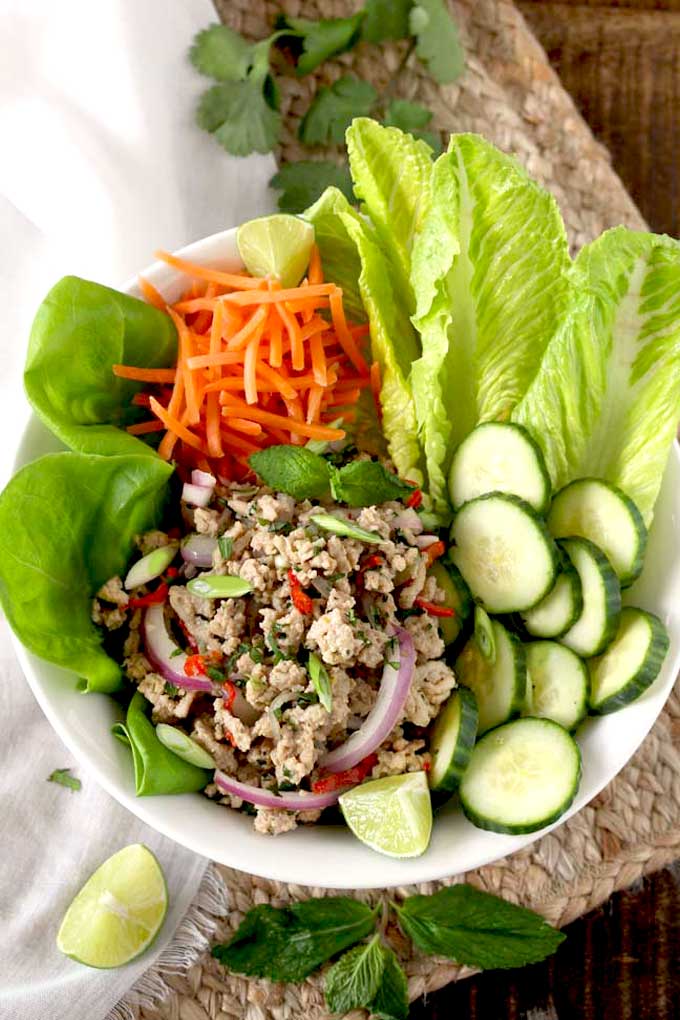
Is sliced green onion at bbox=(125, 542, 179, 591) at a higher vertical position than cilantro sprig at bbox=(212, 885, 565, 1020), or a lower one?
higher

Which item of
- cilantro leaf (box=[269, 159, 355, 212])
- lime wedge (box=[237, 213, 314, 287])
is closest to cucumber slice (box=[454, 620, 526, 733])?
lime wedge (box=[237, 213, 314, 287])

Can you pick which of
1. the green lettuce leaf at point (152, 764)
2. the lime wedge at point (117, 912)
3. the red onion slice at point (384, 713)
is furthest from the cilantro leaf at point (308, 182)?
the lime wedge at point (117, 912)

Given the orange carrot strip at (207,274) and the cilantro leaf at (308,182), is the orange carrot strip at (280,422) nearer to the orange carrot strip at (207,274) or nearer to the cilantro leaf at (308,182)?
the orange carrot strip at (207,274)

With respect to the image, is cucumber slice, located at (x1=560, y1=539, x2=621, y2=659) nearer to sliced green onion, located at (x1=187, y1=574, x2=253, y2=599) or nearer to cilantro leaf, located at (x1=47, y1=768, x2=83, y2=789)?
sliced green onion, located at (x1=187, y1=574, x2=253, y2=599)

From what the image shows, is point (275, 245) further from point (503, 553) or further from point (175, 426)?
point (503, 553)

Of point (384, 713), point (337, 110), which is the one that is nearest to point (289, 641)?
point (384, 713)
